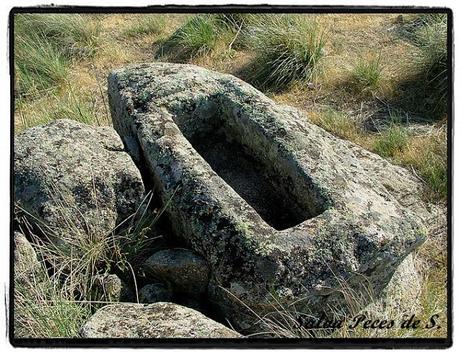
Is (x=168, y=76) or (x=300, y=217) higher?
(x=168, y=76)

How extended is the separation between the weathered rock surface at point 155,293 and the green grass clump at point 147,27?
16.0 feet

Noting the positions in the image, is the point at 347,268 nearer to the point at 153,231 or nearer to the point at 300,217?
the point at 300,217

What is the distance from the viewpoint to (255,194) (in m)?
4.57

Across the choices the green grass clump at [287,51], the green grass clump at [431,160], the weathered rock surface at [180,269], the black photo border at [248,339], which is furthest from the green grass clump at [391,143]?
the weathered rock surface at [180,269]

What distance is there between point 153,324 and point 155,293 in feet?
1.26

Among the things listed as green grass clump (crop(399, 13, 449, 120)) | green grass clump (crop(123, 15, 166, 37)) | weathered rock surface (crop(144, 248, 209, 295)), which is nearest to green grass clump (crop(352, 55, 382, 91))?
green grass clump (crop(399, 13, 449, 120))

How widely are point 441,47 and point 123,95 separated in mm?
3423

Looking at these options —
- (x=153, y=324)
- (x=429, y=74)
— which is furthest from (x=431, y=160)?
(x=153, y=324)

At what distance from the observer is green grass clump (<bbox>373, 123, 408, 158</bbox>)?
6.08 meters

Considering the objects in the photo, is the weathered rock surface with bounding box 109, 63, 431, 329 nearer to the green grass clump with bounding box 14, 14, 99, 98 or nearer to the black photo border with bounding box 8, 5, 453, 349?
the black photo border with bounding box 8, 5, 453, 349

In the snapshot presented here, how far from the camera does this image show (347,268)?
13.0 feet

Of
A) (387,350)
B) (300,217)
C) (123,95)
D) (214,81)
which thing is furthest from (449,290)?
(123,95)

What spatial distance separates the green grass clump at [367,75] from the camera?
7.12 metres

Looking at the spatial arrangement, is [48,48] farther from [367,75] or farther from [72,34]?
[367,75]
